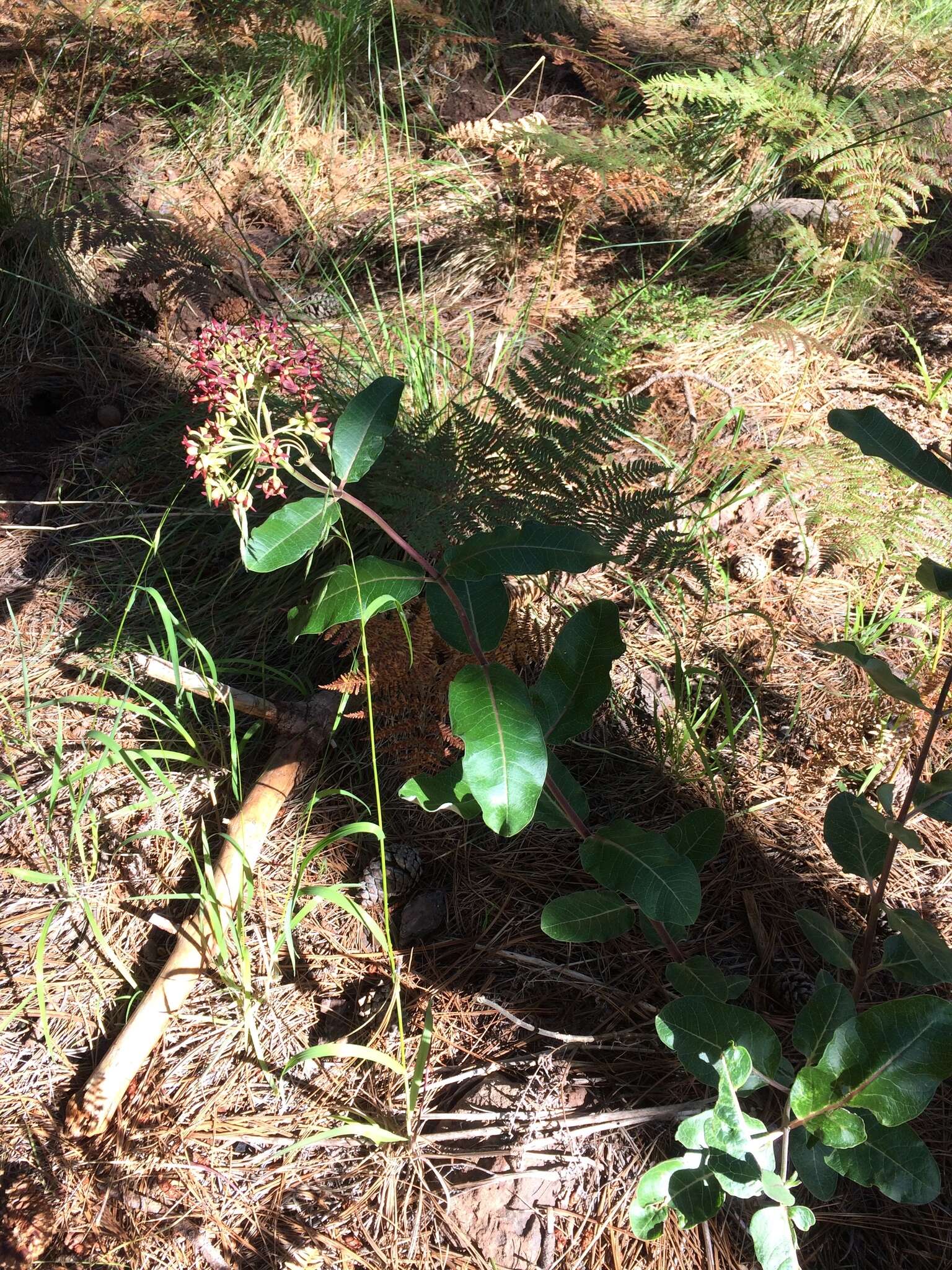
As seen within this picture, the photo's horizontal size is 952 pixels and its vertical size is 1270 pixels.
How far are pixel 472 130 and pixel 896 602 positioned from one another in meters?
2.30

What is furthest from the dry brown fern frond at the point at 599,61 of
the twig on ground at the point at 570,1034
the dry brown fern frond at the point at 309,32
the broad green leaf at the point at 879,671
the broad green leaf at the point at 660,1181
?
the broad green leaf at the point at 660,1181

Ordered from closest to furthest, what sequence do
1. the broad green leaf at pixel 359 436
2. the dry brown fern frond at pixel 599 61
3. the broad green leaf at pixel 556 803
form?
the broad green leaf at pixel 359 436, the broad green leaf at pixel 556 803, the dry brown fern frond at pixel 599 61

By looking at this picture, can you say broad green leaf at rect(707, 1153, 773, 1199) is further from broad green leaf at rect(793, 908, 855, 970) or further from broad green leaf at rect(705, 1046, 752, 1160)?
broad green leaf at rect(793, 908, 855, 970)

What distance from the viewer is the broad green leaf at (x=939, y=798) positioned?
1.33 meters

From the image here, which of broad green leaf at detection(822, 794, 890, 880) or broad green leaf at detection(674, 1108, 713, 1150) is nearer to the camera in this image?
broad green leaf at detection(674, 1108, 713, 1150)

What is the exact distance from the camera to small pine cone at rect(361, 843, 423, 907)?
1.83 m

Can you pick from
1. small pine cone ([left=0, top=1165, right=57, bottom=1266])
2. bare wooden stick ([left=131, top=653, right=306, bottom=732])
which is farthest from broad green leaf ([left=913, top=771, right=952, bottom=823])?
small pine cone ([left=0, top=1165, right=57, bottom=1266])

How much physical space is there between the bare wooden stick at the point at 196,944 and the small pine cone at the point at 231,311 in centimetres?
138

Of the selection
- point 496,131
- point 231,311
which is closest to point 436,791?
point 231,311

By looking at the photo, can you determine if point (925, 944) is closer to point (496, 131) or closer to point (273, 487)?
point (273, 487)

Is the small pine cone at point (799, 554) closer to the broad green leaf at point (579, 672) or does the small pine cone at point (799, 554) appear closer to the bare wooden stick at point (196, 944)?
the broad green leaf at point (579, 672)

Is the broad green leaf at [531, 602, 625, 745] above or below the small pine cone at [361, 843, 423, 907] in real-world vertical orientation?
above

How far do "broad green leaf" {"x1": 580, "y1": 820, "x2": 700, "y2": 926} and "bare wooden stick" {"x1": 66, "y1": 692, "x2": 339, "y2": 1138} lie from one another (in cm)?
70

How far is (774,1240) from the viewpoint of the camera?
112cm
